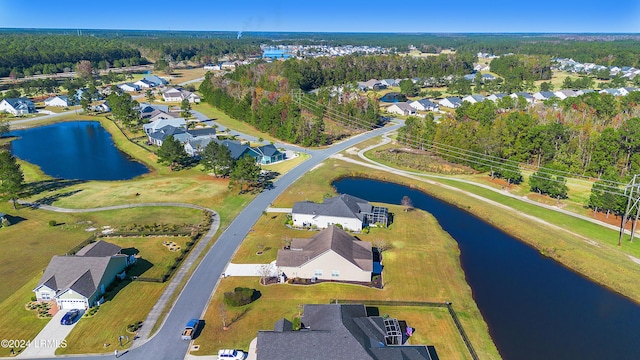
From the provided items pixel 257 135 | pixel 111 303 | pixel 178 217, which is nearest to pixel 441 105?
pixel 257 135

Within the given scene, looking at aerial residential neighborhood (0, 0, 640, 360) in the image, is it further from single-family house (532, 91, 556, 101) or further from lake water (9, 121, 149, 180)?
single-family house (532, 91, 556, 101)

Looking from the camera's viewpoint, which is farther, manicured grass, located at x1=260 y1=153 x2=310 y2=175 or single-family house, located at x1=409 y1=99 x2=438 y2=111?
single-family house, located at x1=409 y1=99 x2=438 y2=111

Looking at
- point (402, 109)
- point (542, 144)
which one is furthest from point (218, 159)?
point (402, 109)

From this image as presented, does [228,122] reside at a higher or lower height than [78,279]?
higher

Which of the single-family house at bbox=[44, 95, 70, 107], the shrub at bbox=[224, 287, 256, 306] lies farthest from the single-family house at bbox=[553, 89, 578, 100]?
the single-family house at bbox=[44, 95, 70, 107]

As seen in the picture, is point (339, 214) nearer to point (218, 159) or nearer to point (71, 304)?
point (218, 159)

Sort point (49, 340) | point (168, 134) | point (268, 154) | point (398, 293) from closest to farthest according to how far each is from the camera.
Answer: point (49, 340), point (398, 293), point (268, 154), point (168, 134)

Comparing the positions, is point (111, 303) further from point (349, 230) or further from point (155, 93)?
point (155, 93)
